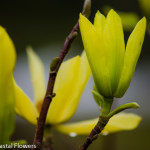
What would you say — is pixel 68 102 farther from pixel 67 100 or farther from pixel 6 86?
pixel 6 86

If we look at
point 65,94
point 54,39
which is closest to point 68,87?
point 65,94

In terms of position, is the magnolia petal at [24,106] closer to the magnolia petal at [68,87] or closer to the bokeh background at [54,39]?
the magnolia petal at [68,87]

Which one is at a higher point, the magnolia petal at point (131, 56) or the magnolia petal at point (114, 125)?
the magnolia petal at point (131, 56)

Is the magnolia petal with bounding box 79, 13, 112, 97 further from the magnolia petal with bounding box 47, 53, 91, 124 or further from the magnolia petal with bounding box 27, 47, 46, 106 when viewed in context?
the magnolia petal with bounding box 27, 47, 46, 106

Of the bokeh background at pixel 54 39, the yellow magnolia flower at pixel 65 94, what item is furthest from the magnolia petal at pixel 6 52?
the bokeh background at pixel 54 39

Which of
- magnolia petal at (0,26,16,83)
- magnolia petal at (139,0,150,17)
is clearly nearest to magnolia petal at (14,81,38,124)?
magnolia petal at (0,26,16,83)

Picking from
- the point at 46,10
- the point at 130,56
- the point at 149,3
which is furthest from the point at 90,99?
the point at 130,56

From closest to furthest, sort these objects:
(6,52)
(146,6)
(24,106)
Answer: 1. (6,52)
2. (24,106)
3. (146,6)
